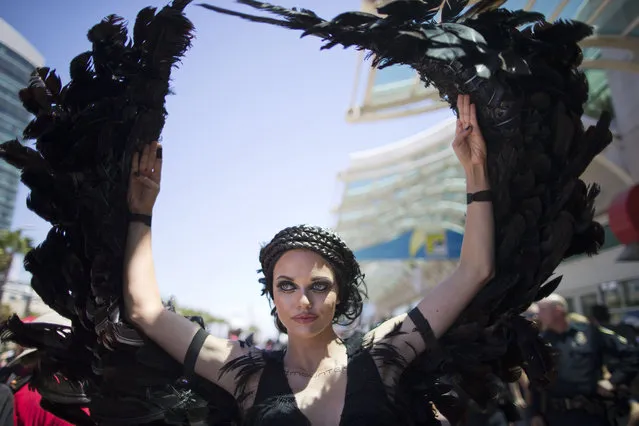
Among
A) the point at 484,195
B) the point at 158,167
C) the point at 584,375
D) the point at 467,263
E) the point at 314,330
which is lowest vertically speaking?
the point at 584,375

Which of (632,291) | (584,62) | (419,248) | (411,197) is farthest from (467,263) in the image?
(411,197)

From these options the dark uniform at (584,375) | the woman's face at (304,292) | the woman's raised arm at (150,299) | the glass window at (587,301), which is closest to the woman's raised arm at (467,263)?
the woman's face at (304,292)

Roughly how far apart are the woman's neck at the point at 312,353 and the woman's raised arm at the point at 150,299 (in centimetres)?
17

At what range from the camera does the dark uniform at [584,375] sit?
396cm

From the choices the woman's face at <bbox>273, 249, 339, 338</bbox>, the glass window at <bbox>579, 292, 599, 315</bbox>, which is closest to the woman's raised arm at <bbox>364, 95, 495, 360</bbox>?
the woman's face at <bbox>273, 249, 339, 338</bbox>

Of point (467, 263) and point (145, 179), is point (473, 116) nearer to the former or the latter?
point (467, 263)

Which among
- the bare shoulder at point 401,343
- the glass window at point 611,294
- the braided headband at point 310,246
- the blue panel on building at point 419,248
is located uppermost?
the braided headband at point 310,246

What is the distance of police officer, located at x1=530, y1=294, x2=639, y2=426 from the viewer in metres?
3.97

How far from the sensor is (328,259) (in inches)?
70.8

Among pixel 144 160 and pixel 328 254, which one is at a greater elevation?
pixel 144 160

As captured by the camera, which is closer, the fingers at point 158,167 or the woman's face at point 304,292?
the woman's face at point 304,292

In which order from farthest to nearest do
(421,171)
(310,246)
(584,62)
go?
(421,171), (584,62), (310,246)

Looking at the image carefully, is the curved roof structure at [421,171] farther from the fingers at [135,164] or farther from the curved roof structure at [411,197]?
the fingers at [135,164]

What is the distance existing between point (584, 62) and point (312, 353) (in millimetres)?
7588
